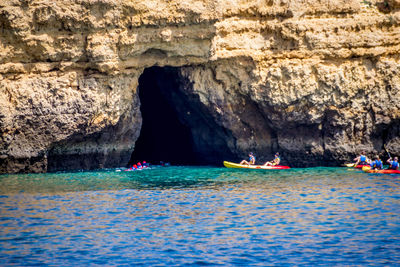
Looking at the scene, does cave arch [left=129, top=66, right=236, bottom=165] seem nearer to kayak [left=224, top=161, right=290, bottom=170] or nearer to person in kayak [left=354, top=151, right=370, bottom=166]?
kayak [left=224, top=161, right=290, bottom=170]

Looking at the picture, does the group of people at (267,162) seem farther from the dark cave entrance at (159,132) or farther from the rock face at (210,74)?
the dark cave entrance at (159,132)

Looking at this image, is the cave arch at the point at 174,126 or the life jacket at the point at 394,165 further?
the cave arch at the point at 174,126

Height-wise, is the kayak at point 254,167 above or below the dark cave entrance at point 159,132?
below

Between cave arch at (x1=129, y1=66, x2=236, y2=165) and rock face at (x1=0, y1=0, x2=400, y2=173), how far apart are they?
35 centimetres

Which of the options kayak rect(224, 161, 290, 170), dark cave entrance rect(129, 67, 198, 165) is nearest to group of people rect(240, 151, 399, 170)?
kayak rect(224, 161, 290, 170)

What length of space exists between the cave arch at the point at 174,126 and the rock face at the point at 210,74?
35 centimetres

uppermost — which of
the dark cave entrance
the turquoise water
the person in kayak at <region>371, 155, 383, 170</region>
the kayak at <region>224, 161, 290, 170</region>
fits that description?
the dark cave entrance

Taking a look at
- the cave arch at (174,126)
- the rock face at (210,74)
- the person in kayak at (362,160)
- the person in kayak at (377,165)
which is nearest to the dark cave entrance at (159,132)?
the cave arch at (174,126)

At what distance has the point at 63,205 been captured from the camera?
1883 cm

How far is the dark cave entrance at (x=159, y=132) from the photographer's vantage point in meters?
36.7

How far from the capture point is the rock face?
2645cm

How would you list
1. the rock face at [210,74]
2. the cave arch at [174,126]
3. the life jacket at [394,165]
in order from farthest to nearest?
the cave arch at [174,126] → the life jacket at [394,165] → the rock face at [210,74]

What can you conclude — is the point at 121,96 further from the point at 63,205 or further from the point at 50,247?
the point at 50,247

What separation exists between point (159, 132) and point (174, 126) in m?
1.52
